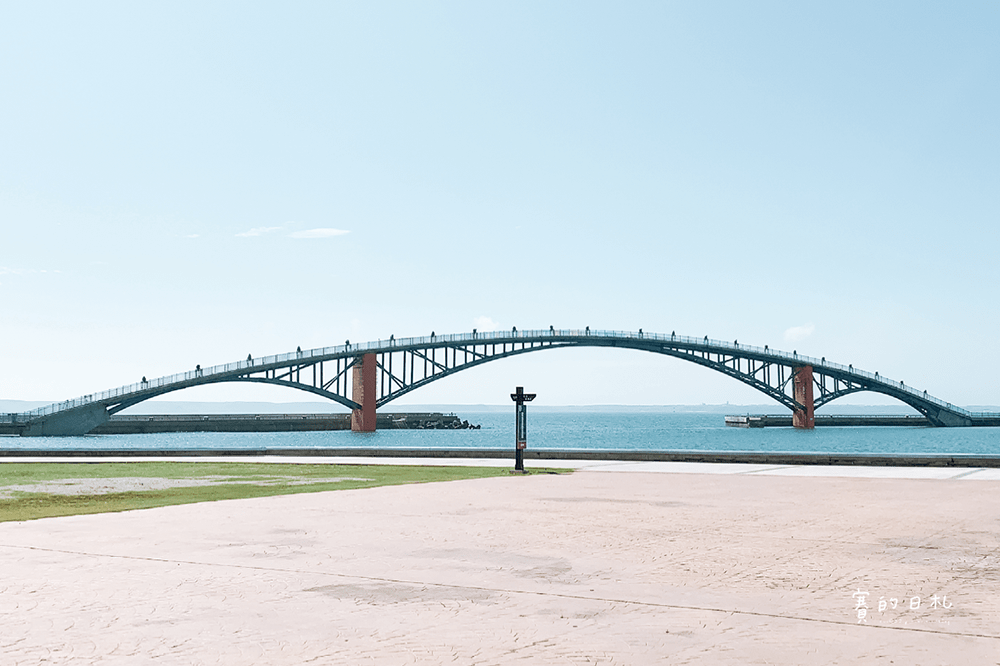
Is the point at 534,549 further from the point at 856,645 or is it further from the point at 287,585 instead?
the point at 856,645

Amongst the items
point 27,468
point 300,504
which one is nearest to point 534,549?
point 300,504

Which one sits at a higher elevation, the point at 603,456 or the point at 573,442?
the point at 603,456

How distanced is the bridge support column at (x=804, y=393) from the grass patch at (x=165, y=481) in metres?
112

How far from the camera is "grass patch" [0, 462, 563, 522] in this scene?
18109mm

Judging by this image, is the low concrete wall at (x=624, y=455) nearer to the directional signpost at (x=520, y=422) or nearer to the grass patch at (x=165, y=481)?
the directional signpost at (x=520, y=422)

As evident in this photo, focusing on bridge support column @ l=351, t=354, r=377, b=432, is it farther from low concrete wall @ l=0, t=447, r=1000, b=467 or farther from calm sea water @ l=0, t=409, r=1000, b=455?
low concrete wall @ l=0, t=447, r=1000, b=467

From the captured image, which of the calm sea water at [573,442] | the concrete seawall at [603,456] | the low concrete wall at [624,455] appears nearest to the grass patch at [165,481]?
the concrete seawall at [603,456]

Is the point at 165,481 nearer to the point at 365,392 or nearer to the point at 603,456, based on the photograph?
the point at 603,456

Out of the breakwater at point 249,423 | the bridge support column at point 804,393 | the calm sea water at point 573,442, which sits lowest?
the calm sea water at point 573,442

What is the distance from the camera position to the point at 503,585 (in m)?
9.31

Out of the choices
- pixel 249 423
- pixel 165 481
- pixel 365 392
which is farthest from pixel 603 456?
pixel 249 423

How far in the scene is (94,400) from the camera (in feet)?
340

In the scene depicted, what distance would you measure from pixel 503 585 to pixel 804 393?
133355mm

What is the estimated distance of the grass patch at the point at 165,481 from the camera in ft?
59.4
